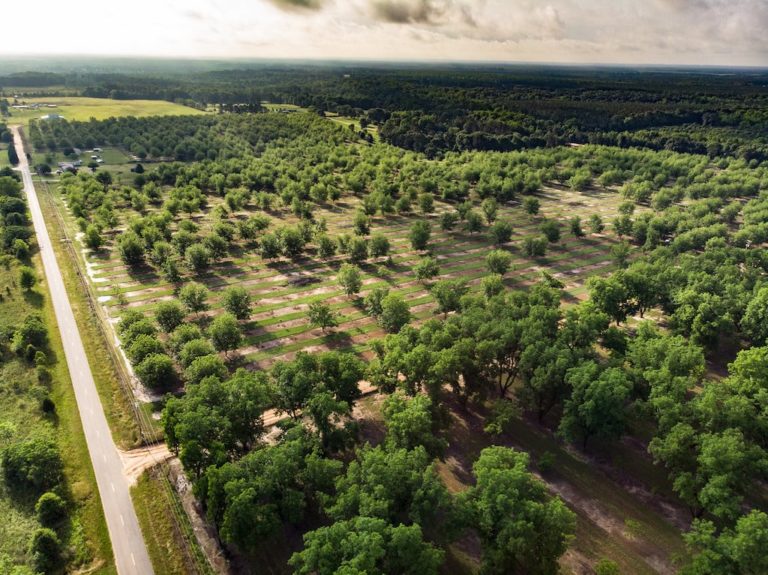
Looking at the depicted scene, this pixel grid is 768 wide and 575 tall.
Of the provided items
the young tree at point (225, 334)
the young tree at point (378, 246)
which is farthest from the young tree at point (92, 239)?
the young tree at point (378, 246)

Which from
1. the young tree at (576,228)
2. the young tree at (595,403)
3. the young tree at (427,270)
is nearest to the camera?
the young tree at (595,403)

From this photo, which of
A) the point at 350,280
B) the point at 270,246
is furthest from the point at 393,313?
the point at 270,246

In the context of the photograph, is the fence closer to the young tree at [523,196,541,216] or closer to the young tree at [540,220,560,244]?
the young tree at [540,220,560,244]

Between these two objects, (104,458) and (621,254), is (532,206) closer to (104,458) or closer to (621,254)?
(621,254)

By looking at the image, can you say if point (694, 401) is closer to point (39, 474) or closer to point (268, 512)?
point (268, 512)

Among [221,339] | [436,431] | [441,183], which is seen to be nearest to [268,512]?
[436,431]

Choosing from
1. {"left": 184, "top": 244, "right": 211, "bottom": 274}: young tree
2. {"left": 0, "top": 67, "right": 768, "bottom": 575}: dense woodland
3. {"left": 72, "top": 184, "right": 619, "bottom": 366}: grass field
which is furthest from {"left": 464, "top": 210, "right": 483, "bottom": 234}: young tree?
{"left": 184, "top": 244, "right": 211, "bottom": 274}: young tree

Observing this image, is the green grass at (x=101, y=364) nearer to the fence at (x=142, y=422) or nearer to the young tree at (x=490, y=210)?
the fence at (x=142, y=422)
